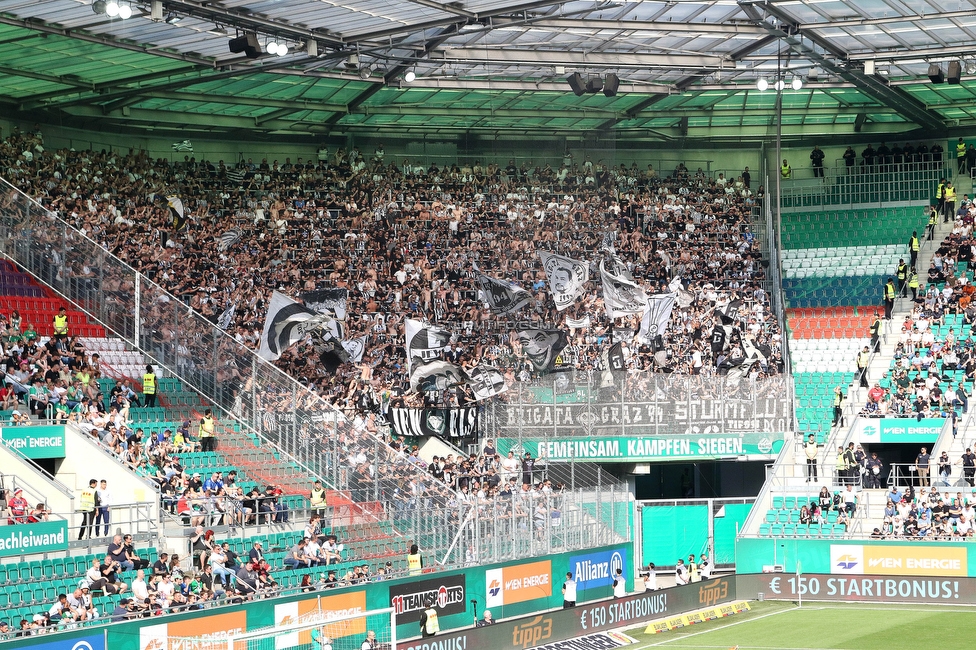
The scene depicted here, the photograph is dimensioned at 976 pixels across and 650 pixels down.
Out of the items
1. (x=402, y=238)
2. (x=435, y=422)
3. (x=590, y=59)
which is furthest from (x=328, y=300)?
(x=590, y=59)

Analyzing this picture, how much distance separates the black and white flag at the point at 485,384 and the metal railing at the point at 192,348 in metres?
6.29

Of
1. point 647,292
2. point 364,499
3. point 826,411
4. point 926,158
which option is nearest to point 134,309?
point 364,499

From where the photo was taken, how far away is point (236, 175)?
4125cm

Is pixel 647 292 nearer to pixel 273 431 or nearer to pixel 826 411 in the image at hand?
pixel 826 411

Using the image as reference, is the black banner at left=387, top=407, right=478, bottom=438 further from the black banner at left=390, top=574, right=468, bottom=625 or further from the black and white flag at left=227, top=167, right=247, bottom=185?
the black and white flag at left=227, top=167, right=247, bottom=185

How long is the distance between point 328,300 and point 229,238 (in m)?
3.84

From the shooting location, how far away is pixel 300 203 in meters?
40.5

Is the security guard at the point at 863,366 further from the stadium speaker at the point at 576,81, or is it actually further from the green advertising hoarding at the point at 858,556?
the stadium speaker at the point at 576,81

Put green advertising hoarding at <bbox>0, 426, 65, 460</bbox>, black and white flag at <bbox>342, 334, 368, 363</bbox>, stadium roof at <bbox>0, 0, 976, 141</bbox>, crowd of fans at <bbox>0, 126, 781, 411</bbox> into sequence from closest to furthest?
1. green advertising hoarding at <bbox>0, 426, 65, 460</bbox>
2. stadium roof at <bbox>0, 0, 976, 141</bbox>
3. crowd of fans at <bbox>0, 126, 781, 411</bbox>
4. black and white flag at <bbox>342, 334, 368, 363</bbox>

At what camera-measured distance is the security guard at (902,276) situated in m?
43.5

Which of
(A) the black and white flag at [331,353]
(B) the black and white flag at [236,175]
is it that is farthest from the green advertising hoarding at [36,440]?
(B) the black and white flag at [236,175]

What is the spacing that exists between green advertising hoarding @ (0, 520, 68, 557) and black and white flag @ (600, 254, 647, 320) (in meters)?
20.2

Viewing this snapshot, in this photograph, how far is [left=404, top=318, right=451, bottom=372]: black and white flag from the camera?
116 feet

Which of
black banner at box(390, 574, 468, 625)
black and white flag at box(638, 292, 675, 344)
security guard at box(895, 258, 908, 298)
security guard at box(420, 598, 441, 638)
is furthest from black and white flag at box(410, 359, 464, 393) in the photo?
security guard at box(895, 258, 908, 298)
